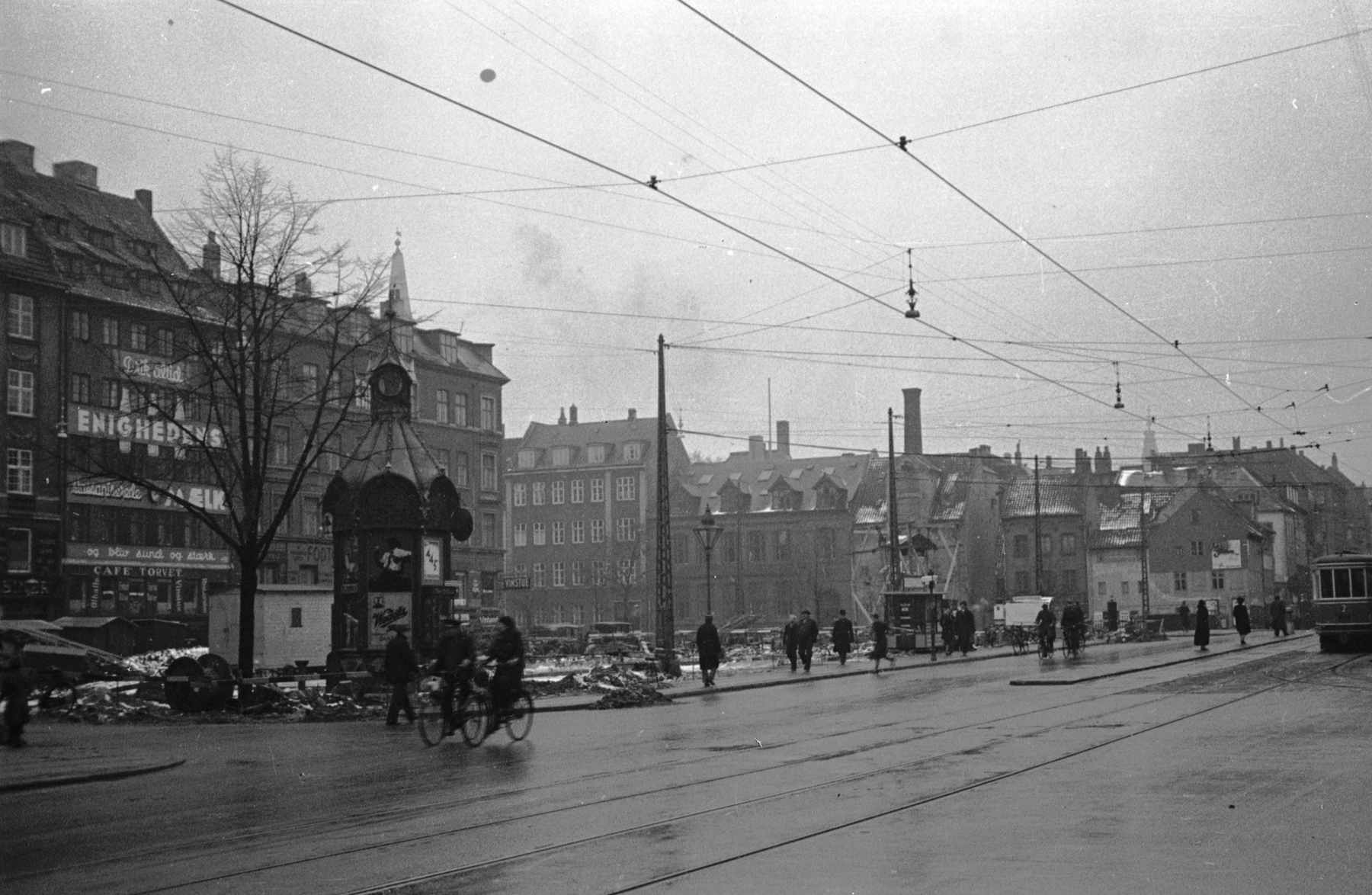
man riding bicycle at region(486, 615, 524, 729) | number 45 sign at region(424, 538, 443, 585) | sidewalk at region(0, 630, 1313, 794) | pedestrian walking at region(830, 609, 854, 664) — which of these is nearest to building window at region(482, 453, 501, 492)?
sidewalk at region(0, 630, 1313, 794)

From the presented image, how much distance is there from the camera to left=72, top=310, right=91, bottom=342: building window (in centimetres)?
5584

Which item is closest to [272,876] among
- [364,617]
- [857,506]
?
[364,617]

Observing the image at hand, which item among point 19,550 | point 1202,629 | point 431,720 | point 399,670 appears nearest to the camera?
point 431,720

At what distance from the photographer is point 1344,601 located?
47812 millimetres

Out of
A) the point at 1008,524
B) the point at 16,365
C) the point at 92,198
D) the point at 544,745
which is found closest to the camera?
the point at 544,745

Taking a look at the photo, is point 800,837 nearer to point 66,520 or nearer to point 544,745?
point 544,745

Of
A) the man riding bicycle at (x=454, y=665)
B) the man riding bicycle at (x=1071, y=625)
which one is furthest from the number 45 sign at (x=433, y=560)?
the man riding bicycle at (x=1071, y=625)

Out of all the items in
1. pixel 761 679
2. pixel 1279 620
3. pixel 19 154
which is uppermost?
pixel 19 154

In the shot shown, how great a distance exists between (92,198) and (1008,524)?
225ft

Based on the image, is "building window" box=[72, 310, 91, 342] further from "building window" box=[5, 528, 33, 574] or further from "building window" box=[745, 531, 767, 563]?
"building window" box=[745, 531, 767, 563]

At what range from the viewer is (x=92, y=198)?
2446 inches

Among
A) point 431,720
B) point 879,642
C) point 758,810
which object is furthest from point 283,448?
point 758,810

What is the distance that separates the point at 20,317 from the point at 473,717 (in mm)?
40345

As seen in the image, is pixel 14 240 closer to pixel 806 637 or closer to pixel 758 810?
pixel 806 637
